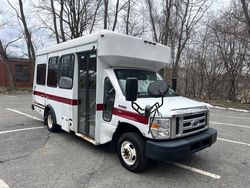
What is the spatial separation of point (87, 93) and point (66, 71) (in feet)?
3.88

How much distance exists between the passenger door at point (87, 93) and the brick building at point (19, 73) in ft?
83.7

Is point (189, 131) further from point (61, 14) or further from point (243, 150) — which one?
point (61, 14)

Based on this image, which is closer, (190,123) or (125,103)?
(190,123)

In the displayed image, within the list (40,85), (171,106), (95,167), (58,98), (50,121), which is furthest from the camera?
(40,85)

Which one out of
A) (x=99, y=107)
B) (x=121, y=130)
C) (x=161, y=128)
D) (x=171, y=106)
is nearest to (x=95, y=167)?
(x=121, y=130)

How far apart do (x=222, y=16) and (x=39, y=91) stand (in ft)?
53.2

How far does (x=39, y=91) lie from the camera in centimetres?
820

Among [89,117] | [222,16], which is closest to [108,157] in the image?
[89,117]

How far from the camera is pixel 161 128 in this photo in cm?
401

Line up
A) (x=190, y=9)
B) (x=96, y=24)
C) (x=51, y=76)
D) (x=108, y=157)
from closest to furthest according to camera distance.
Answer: (x=108, y=157) → (x=51, y=76) → (x=190, y=9) → (x=96, y=24)

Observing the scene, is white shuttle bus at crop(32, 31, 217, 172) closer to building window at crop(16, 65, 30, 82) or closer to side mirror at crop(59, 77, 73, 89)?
side mirror at crop(59, 77, 73, 89)

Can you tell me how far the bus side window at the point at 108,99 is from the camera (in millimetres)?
4902

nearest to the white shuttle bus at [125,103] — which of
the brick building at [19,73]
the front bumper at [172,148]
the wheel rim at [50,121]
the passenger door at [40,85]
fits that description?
the front bumper at [172,148]

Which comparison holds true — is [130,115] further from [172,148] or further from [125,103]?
[172,148]
